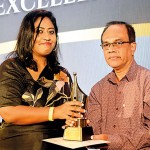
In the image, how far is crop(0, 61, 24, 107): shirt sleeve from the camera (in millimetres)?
1467

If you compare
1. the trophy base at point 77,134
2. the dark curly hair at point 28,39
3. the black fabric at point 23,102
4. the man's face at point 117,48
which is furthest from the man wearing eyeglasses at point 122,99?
the dark curly hair at point 28,39

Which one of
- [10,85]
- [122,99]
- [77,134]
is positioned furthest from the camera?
[122,99]

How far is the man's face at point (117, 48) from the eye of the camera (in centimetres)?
157

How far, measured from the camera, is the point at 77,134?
4.41 ft

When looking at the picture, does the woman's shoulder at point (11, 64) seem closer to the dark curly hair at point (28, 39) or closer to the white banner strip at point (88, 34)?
the dark curly hair at point (28, 39)

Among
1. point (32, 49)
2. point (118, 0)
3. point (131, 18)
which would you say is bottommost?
point (32, 49)

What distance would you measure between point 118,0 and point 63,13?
1.50ft

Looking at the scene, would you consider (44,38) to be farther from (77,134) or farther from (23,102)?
(77,134)

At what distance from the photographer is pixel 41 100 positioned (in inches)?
59.4

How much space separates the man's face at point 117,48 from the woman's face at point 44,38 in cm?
28

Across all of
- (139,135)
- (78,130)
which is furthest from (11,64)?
(139,135)

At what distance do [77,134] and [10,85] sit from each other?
41 cm

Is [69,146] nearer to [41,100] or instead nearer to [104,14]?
[41,100]

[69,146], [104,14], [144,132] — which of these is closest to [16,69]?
[69,146]
